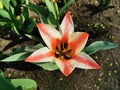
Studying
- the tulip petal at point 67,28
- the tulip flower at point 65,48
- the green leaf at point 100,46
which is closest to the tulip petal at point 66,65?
the tulip flower at point 65,48

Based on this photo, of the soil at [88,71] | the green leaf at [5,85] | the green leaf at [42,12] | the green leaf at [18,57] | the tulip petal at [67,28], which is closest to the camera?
the green leaf at [5,85]

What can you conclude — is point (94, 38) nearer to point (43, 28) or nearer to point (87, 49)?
point (87, 49)

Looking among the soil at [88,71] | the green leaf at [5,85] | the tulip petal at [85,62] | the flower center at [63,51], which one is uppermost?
the green leaf at [5,85]

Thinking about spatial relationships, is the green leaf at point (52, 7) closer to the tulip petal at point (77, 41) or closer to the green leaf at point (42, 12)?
the green leaf at point (42, 12)

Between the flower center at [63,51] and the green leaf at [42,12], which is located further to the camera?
the green leaf at [42,12]

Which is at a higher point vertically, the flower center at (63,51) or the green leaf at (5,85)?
the green leaf at (5,85)

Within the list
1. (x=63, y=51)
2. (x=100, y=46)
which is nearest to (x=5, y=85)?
(x=63, y=51)

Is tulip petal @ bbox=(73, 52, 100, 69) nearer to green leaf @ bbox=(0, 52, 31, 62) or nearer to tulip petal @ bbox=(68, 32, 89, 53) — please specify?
tulip petal @ bbox=(68, 32, 89, 53)

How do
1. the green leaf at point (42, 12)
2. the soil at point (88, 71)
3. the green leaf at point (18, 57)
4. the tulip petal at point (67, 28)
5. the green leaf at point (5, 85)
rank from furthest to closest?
the soil at point (88, 71) → the green leaf at point (42, 12) → the green leaf at point (18, 57) → the tulip petal at point (67, 28) → the green leaf at point (5, 85)
